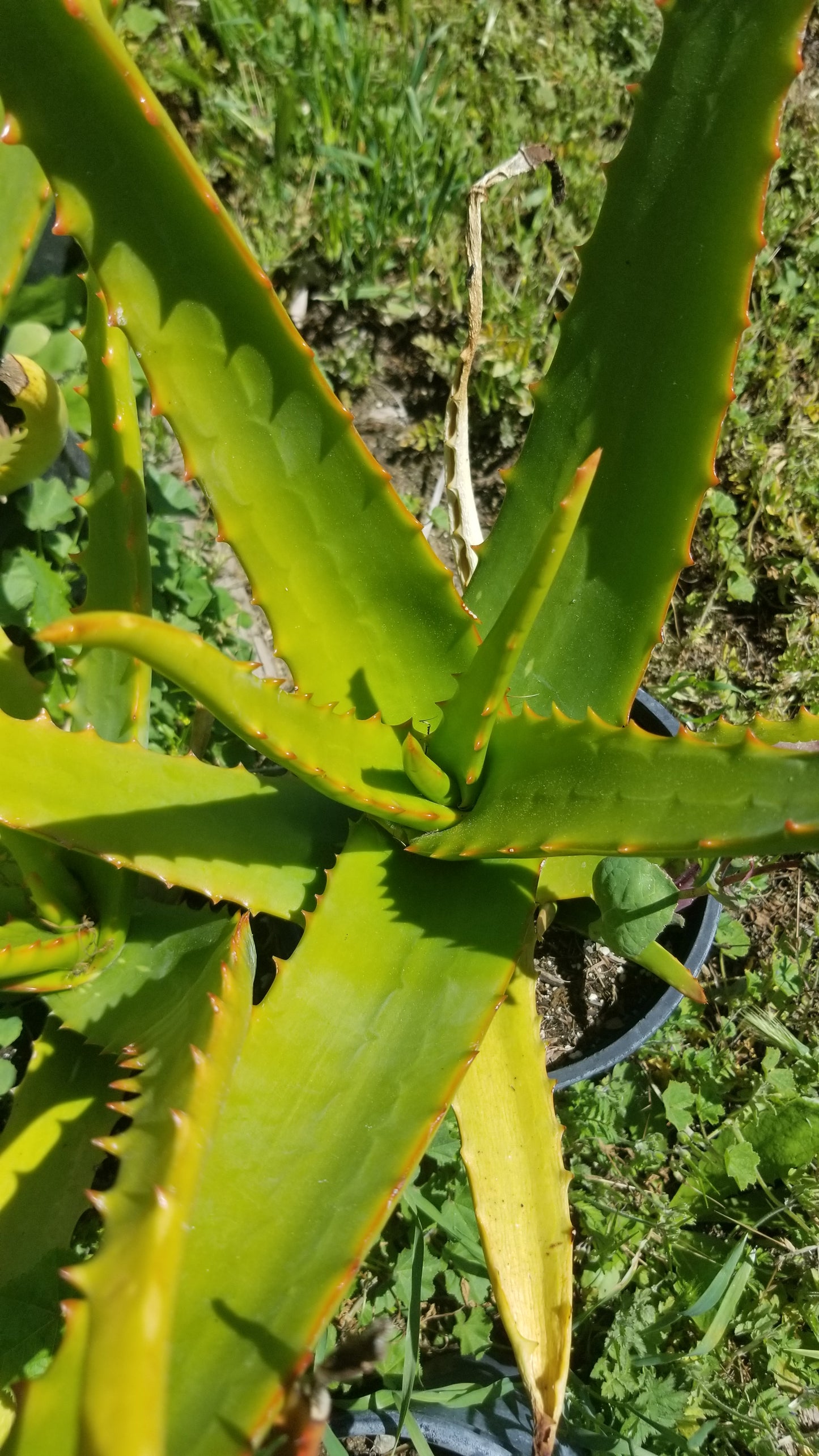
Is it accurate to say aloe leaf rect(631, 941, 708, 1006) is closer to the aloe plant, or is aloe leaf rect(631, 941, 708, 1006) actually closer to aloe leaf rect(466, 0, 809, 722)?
the aloe plant

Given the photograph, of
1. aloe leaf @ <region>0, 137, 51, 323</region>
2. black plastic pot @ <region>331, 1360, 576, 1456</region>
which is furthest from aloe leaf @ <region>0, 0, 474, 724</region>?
black plastic pot @ <region>331, 1360, 576, 1456</region>

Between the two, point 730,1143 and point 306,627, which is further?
point 730,1143

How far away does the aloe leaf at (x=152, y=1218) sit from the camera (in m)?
0.42

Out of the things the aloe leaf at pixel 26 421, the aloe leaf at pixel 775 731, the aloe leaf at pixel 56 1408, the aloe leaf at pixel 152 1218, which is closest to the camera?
the aloe leaf at pixel 152 1218

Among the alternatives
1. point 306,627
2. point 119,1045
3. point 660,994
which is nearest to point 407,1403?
point 119,1045

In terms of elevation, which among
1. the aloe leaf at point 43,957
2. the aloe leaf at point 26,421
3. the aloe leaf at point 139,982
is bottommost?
the aloe leaf at point 139,982

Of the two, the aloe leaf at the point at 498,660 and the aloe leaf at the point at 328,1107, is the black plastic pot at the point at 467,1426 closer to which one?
the aloe leaf at the point at 328,1107

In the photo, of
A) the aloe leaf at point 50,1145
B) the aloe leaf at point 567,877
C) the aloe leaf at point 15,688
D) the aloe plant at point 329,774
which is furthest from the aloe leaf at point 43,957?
the aloe leaf at point 567,877

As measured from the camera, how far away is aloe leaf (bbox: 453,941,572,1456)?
1.00 meters

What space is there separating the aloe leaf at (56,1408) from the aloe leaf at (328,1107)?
9 cm

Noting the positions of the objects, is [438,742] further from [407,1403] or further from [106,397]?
[407,1403]

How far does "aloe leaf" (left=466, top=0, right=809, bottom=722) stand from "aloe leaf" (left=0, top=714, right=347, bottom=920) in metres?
0.31

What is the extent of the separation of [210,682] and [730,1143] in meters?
1.31

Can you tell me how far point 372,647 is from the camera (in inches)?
40.2
